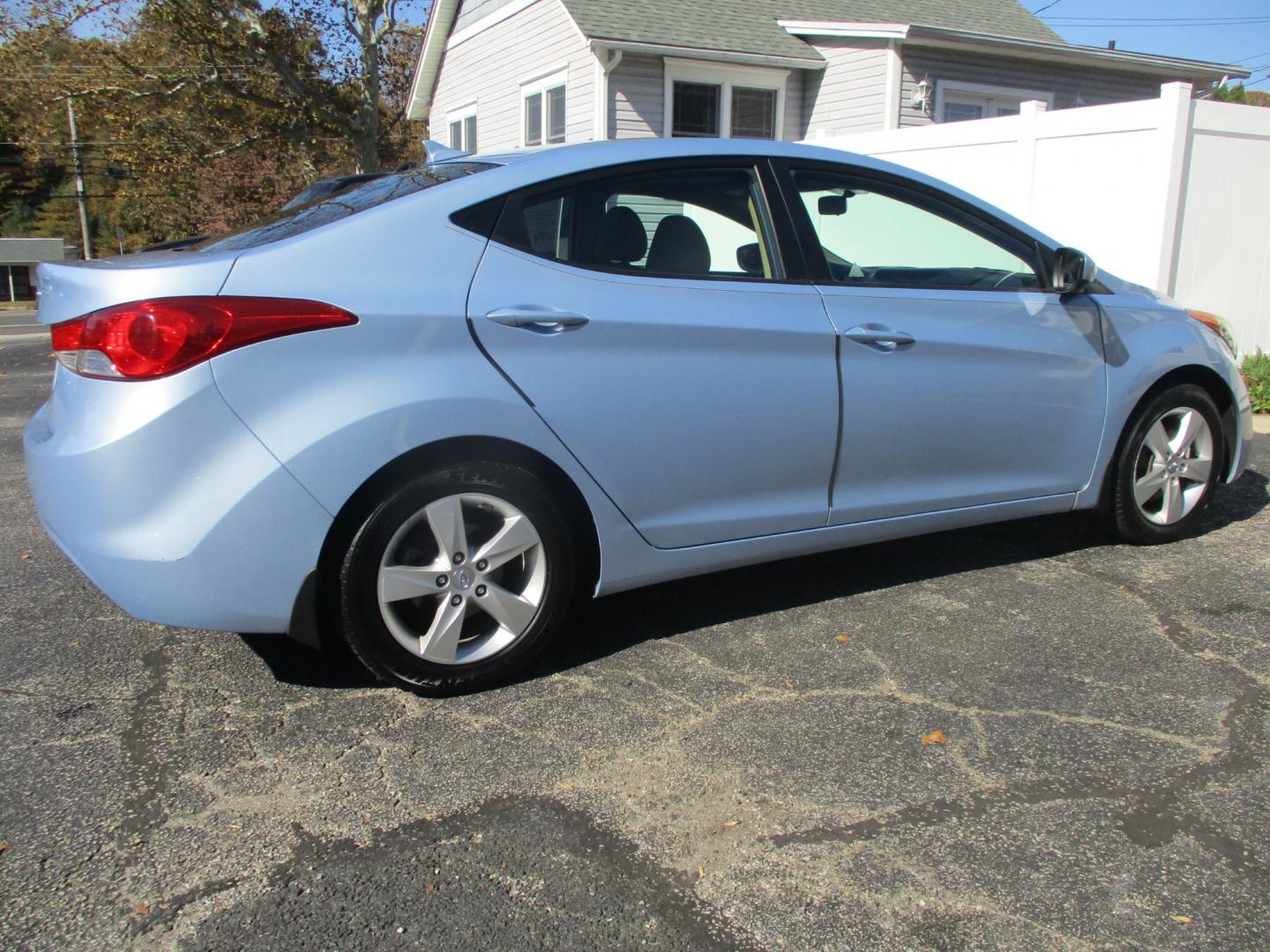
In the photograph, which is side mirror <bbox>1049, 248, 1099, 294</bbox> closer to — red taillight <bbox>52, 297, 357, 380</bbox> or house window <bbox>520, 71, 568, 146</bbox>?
red taillight <bbox>52, 297, 357, 380</bbox>

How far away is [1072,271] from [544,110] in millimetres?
13611

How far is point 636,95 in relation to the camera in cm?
1458

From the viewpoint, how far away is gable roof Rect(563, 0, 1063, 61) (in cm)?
1441

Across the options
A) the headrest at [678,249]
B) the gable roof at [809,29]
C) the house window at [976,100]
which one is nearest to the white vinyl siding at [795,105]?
the gable roof at [809,29]

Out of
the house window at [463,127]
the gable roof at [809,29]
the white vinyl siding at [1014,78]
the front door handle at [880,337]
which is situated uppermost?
the gable roof at [809,29]

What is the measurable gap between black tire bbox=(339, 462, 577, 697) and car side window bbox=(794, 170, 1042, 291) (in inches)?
53.7

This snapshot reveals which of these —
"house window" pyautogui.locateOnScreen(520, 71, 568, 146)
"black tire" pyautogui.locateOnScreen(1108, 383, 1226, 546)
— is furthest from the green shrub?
"house window" pyautogui.locateOnScreen(520, 71, 568, 146)

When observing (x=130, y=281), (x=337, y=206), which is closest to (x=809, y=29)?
(x=337, y=206)

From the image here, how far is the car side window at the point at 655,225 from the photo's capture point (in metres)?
3.14

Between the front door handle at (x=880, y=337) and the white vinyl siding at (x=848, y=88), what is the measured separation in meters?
11.8

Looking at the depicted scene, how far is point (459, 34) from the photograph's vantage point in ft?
65.3

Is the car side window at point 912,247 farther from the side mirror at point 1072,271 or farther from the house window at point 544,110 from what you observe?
the house window at point 544,110

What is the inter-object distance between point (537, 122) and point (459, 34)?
167 inches

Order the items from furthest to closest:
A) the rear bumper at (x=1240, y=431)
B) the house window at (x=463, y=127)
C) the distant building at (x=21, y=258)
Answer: the distant building at (x=21, y=258)
the house window at (x=463, y=127)
the rear bumper at (x=1240, y=431)
